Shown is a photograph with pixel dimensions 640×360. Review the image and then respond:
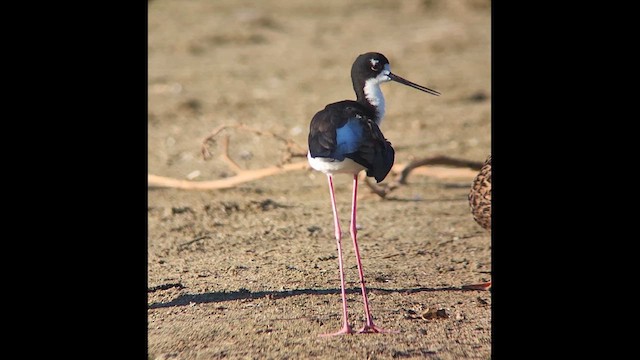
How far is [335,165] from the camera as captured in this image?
421 cm

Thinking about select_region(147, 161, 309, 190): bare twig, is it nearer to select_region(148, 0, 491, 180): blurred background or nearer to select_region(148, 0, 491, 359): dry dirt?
select_region(148, 0, 491, 359): dry dirt

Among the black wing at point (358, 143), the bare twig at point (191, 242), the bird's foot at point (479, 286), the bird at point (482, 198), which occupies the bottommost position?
the bird's foot at point (479, 286)

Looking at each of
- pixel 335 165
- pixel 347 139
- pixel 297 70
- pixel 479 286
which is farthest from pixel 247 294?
pixel 297 70

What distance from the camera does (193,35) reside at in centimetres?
1159

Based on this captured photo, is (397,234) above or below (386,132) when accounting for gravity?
below

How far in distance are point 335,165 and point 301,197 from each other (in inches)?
99.9

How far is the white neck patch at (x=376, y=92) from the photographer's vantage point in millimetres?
4461

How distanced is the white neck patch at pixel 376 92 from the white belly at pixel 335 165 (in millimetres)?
290

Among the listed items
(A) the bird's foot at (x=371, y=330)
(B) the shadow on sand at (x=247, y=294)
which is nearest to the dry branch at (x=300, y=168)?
(B) the shadow on sand at (x=247, y=294)

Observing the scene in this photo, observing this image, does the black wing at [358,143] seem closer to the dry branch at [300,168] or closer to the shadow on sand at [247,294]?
the shadow on sand at [247,294]
